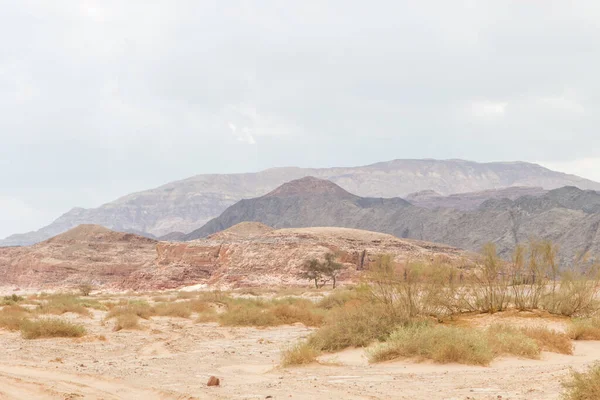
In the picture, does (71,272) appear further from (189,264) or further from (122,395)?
(122,395)

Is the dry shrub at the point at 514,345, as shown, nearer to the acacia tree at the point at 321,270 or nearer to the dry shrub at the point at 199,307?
the dry shrub at the point at 199,307

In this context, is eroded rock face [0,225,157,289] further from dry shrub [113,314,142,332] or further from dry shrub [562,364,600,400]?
dry shrub [562,364,600,400]

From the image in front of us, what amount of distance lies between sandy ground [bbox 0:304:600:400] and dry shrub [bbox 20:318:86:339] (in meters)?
0.33

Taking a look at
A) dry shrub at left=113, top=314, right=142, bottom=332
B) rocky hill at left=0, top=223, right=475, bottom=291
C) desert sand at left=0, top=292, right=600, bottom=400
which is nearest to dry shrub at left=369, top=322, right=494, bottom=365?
desert sand at left=0, top=292, right=600, bottom=400

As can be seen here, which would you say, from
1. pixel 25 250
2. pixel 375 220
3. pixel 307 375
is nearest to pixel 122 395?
pixel 307 375

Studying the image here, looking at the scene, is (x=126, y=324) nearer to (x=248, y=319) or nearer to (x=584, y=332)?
(x=248, y=319)

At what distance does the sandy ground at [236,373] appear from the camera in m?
8.77

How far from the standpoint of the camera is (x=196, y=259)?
2916 inches

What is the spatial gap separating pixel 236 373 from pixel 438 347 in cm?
400

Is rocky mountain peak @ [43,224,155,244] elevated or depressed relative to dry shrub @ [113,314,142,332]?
elevated

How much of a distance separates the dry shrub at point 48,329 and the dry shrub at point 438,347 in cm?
962

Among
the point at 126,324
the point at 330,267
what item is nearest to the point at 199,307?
the point at 126,324

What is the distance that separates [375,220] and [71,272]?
88.6 meters

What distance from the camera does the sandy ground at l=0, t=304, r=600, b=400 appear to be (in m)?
8.77
